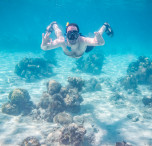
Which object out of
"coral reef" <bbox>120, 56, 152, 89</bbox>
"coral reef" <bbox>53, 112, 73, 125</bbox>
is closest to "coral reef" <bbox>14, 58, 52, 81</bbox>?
"coral reef" <bbox>53, 112, 73, 125</bbox>

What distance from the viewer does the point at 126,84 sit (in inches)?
536

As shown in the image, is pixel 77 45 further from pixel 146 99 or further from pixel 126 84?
pixel 126 84

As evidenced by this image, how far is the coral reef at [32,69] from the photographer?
15.2m

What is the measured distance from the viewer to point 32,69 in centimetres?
1598

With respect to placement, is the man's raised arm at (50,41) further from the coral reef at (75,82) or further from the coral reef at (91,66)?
the coral reef at (91,66)

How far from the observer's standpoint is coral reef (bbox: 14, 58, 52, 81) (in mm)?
15238

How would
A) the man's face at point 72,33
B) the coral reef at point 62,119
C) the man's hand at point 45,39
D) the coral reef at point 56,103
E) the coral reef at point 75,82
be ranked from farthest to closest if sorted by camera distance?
1. the coral reef at point 75,82
2. the coral reef at point 56,103
3. the coral reef at point 62,119
4. the man's hand at point 45,39
5. the man's face at point 72,33

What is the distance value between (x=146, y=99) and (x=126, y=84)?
3.68 meters

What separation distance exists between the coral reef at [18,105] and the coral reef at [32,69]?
627cm

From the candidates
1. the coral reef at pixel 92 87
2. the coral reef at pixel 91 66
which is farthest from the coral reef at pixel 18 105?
the coral reef at pixel 91 66

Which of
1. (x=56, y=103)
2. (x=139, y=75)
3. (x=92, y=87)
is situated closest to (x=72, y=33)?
(x=56, y=103)

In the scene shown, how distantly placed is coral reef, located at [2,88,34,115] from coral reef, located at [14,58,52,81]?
6.27 metres

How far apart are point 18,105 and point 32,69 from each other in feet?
25.6

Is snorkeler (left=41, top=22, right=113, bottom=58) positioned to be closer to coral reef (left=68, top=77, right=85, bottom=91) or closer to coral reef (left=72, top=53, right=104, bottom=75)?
coral reef (left=68, top=77, right=85, bottom=91)
